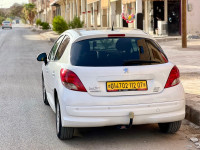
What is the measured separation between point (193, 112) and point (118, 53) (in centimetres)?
178

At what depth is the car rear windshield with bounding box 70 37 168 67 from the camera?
5.80m

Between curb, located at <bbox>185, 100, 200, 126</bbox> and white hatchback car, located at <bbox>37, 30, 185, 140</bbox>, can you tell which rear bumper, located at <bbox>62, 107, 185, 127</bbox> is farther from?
curb, located at <bbox>185, 100, 200, 126</bbox>

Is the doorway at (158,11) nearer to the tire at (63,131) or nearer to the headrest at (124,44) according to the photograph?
the headrest at (124,44)

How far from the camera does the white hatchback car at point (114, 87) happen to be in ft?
18.1

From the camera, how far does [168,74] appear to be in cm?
581

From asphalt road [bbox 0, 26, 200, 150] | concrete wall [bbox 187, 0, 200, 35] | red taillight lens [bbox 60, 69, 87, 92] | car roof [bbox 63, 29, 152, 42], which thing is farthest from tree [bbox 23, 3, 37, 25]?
Answer: red taillight lens [bbox 60, 69, 87, 92]

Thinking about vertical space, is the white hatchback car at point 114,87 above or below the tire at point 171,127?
above

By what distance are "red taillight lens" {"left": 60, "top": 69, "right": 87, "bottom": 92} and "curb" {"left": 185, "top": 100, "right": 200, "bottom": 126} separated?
2151mm

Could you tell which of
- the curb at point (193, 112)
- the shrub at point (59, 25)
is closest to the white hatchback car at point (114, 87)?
the curb at point (193, 112)

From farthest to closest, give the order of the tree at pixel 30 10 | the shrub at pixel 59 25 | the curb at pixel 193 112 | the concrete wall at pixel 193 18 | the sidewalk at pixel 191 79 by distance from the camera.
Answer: the tree at pixel 30 10
the shrub at pixel 59 25
the concrete wall at pixel 193 18
the sidewalk at pixel 191 79
the curb at pixel 193 112

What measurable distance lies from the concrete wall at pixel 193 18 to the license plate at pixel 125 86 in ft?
82.0

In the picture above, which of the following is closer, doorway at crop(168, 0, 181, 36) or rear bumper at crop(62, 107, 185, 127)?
rear bumper at crop(62, 107, 185, 127)

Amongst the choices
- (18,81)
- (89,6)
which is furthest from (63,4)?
(18,81)

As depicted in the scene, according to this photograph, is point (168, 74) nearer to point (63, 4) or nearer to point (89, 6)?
point (89, 6)
